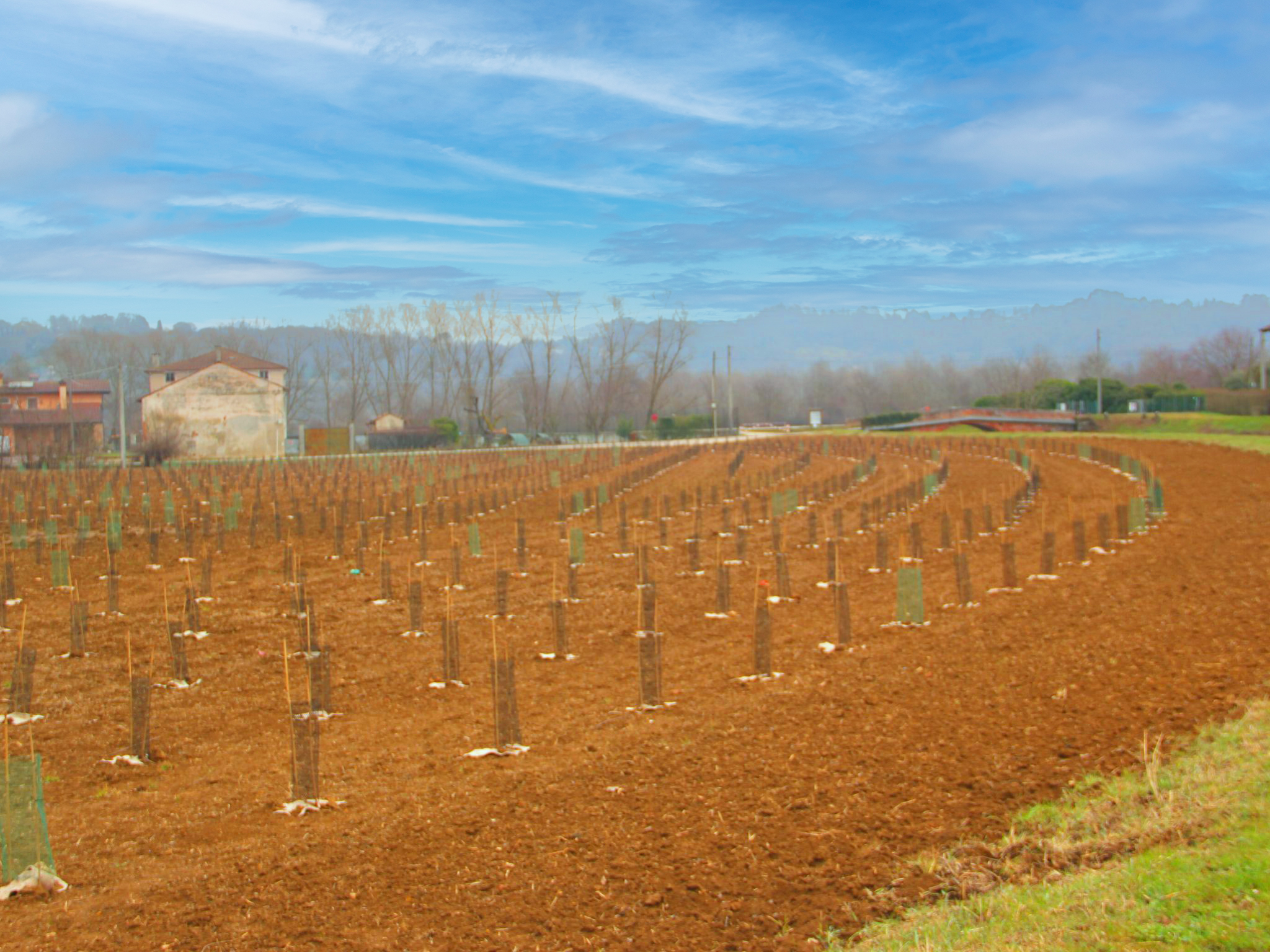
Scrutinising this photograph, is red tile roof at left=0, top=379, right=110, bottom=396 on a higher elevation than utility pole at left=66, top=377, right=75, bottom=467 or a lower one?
higher

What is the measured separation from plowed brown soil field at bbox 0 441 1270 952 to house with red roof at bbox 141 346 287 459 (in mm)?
49481

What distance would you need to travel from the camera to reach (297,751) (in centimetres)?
697


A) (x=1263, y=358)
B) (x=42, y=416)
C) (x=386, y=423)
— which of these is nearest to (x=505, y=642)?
(x=1263, y=358)

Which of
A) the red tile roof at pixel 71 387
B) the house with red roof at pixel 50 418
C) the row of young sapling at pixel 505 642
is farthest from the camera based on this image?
the red tile roof at pixel 71 387

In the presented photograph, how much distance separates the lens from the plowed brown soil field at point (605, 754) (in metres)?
5.23

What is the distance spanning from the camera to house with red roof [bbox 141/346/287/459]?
61719mm

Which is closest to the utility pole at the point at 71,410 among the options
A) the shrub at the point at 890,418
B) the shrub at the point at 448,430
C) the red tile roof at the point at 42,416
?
the red tile roof at the point at 42,416

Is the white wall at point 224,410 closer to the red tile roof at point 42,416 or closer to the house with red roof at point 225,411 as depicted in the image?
the house with red roof at point 225,411

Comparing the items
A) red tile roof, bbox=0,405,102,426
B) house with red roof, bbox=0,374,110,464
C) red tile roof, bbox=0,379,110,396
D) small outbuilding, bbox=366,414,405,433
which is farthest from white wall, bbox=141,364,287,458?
small outbuilding, bbox=366,414,405,433

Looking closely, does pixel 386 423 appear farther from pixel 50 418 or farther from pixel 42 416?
pixel 42 416

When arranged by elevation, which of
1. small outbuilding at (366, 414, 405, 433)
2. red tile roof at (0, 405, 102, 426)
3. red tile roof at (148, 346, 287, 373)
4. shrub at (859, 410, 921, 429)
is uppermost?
red tile roof at (148, 346, 287, 373)

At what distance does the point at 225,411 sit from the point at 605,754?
59524 mm

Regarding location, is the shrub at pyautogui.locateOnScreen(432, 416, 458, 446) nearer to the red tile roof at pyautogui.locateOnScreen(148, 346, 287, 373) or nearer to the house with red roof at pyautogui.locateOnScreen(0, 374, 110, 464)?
the red tile roof at pyautogui.locateOnScreen(148, 346, 287, 373)

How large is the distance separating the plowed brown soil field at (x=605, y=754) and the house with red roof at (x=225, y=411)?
49.5 metres
